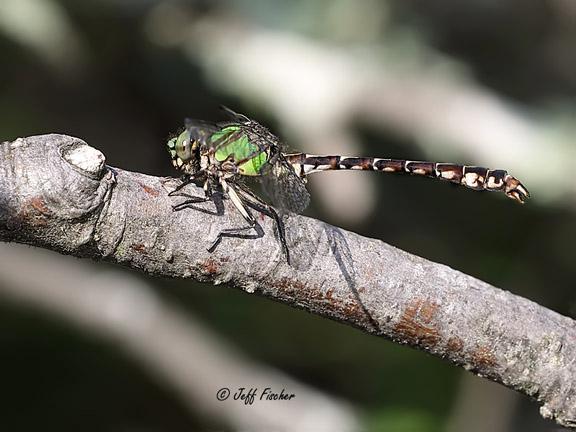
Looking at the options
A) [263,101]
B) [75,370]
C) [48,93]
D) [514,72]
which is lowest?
[75,370]

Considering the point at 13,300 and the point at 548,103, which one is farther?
the point at 548,103

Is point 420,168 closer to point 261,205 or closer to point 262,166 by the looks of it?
point 262,166

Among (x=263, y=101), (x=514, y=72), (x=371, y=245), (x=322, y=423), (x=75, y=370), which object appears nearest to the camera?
(x=371, y=245)

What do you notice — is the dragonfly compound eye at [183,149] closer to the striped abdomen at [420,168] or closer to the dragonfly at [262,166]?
the dragonfly at [262,166]

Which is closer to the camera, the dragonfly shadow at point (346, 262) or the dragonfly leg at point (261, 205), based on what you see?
the dragonfly shadow at point (346, 262)

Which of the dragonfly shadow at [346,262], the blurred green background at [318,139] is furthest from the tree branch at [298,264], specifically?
the blurred green background at [318,139]

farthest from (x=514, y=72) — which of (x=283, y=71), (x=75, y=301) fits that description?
(x=75, y=301)

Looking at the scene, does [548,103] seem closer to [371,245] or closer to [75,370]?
[75,370]
